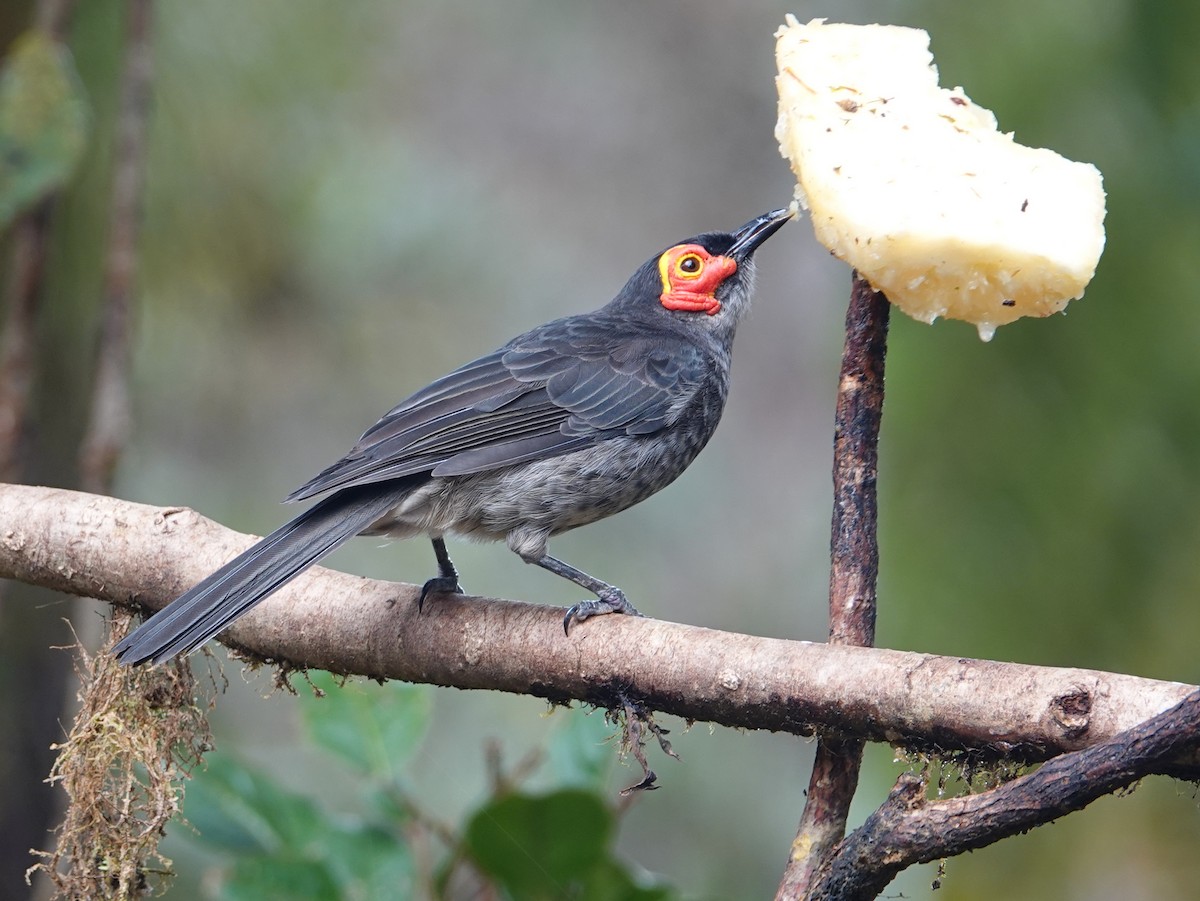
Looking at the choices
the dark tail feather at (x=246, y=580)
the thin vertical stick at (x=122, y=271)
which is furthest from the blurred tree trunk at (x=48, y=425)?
the dark tail feather at (x=246, y=580)

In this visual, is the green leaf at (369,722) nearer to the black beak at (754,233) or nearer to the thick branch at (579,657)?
the thick branch at (579,657)

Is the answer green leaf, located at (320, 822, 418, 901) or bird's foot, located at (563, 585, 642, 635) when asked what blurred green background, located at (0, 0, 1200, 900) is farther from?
bird's foot, located at (563, 585, 642, 635)

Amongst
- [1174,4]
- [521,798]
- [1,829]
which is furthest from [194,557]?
[1174,4]

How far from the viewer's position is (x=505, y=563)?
6832mm

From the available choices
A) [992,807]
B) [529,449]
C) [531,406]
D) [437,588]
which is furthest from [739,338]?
[992,807]

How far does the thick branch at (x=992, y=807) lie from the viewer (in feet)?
5.29

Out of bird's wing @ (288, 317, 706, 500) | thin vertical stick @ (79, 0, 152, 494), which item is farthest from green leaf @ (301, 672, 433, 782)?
thin vertical stick @ (79, 0, 152, 494)

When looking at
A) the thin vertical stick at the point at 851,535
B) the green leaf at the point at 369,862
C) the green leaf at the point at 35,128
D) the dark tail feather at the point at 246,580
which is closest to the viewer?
the thin vertical stick at the point at 851,535

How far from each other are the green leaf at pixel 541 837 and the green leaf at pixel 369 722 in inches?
18.1

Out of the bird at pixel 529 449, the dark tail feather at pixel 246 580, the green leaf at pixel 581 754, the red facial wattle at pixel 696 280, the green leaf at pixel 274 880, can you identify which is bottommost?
the green leaf at pixel 274 880

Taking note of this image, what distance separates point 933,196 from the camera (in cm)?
234

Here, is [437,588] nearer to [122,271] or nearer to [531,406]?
[531,406]

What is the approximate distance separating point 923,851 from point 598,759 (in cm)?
142

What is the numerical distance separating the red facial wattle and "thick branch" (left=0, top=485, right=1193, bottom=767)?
1.73 m
